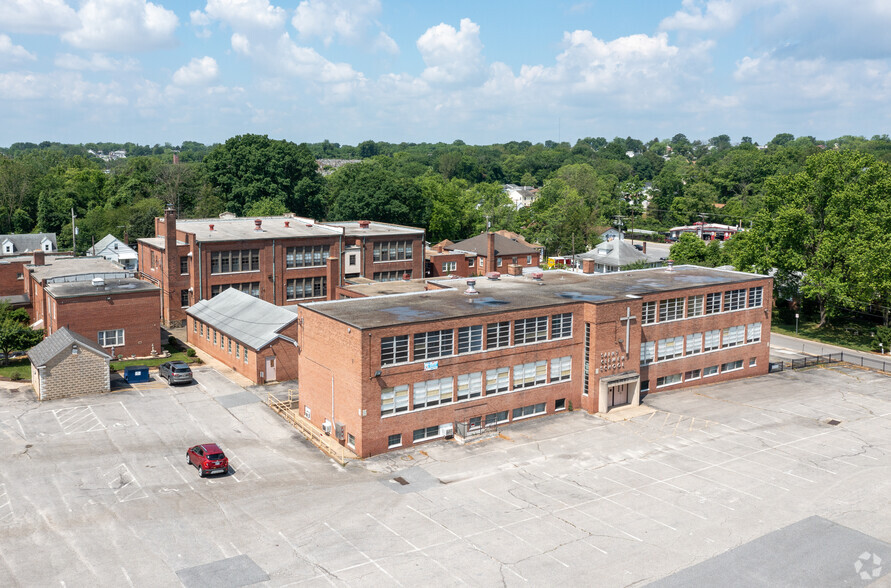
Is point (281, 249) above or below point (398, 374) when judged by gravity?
above

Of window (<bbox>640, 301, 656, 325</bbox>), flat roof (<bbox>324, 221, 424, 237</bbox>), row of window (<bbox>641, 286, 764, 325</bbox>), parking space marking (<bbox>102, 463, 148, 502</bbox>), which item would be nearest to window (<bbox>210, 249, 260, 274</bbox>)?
flat roof (<bbox>324, 221, 424, 237</bbox>)

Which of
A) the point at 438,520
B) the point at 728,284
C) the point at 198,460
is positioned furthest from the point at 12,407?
the point at 728,284

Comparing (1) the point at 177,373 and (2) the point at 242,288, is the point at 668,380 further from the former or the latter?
(2) the point at 242,288

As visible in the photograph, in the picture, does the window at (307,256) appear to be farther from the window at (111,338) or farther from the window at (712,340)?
the window at (712,340)

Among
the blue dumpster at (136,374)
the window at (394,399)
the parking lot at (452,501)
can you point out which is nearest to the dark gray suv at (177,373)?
the blue dumpster at (136,374)

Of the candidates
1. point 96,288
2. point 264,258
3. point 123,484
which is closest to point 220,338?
point 96,288

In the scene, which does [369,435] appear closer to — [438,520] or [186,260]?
[438,520]

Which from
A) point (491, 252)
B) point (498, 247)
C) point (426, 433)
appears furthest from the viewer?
point (498, 247)

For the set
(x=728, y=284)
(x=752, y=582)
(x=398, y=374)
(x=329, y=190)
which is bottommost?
(x=752, y=582)
